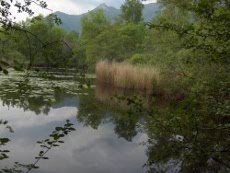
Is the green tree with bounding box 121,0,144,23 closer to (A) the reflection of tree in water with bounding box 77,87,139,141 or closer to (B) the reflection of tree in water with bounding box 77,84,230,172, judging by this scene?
(B) the reflection of tree in water with bounding box 77,84,230,172

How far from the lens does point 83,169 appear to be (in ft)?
21.4

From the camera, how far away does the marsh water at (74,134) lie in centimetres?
673

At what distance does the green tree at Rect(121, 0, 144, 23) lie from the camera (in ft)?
187

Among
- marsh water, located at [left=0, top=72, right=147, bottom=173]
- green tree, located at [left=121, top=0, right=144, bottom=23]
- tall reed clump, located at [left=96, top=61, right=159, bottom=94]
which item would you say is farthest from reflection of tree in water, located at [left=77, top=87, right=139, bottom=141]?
green tree, located at [left=121, top=0, right=144, bottom=23]

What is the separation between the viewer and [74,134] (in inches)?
364

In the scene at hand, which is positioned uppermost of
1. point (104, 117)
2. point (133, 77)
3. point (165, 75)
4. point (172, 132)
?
point (172, 132)

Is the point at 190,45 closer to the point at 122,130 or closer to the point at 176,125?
the point at 176,125

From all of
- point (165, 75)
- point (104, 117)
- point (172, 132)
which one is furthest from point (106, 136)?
point (172, 132)

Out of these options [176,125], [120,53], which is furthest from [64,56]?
[120,53]

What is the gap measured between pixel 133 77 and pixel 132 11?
136 ft

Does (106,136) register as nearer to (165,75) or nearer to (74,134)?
(74,134)

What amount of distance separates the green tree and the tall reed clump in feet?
125

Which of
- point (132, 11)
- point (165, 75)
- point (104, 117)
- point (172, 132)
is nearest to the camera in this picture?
point (172, 132)

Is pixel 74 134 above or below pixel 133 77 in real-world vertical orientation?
below
